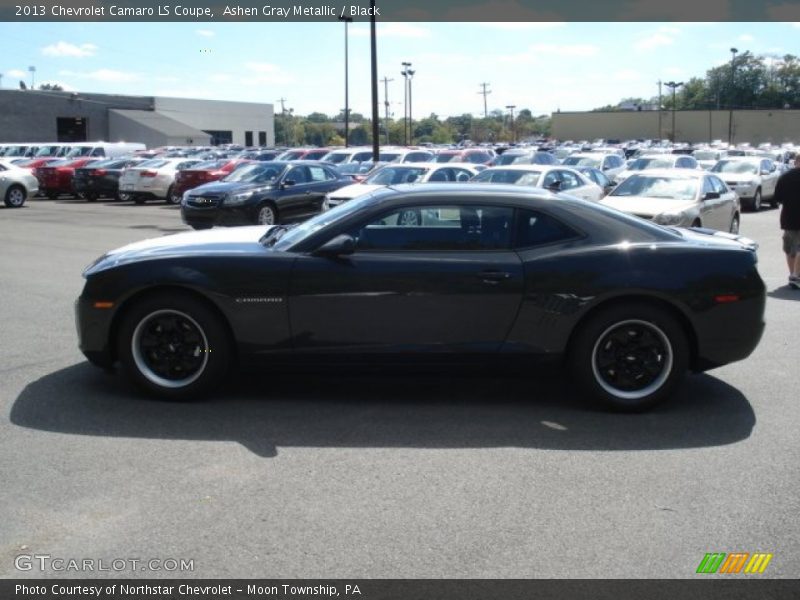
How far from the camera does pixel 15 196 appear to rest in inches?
1011

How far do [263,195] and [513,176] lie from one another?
5167mm

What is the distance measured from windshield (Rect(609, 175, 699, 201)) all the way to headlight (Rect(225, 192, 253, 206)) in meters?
7.27

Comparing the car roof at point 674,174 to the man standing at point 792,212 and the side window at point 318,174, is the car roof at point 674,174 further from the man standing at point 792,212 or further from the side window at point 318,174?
the side window at point 318,174

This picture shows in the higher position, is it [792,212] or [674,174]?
[674,174]

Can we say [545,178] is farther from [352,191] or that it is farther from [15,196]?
[15,196]

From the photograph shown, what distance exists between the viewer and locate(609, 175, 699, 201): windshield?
1535 centimetres

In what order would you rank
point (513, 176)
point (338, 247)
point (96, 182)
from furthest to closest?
point (96, 182) < point (513, 176) < point (338, 247)

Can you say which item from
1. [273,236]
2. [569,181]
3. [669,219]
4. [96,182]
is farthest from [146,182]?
[273,236]

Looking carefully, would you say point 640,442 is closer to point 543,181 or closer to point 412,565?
point 412,565

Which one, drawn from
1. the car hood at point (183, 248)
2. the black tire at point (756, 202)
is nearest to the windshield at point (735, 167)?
the black tire at point (756, 202)

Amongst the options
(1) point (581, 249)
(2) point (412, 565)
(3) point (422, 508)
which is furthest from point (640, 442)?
(2) point (412, 565)
